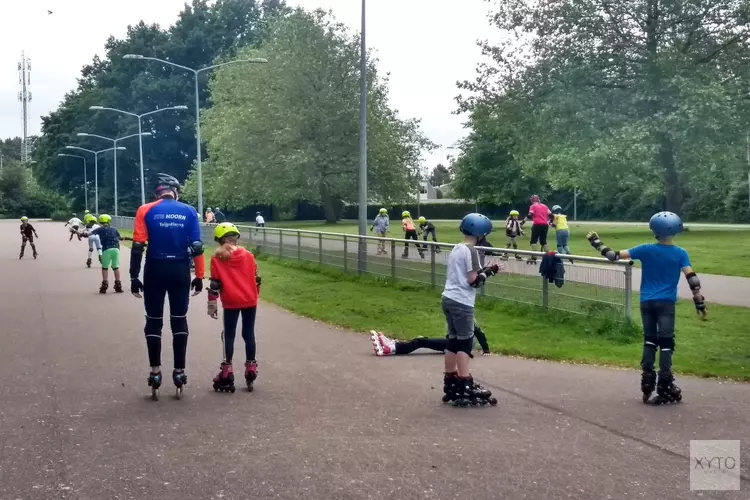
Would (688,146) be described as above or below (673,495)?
above

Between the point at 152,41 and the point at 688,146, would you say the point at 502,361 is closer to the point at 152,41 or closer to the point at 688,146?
the point at 688,146

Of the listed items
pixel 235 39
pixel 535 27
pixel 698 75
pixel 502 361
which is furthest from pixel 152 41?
pixel 502 361

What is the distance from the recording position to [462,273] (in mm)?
7723

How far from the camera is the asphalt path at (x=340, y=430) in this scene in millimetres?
5340

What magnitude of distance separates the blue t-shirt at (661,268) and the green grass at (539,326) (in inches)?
77.7

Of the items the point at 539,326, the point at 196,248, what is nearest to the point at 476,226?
the point at 196,248

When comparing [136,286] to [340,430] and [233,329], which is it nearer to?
[233,329]

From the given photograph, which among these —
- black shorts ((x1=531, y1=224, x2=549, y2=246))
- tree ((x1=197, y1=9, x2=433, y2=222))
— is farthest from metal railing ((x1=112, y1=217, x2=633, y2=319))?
tree ((x1=197, y1=9, x2=433, y2=222))

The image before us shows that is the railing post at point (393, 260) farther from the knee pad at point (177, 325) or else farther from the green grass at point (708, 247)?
the knee pad at point (177, 325)

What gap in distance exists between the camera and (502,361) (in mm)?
10266

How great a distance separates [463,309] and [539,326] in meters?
5.45

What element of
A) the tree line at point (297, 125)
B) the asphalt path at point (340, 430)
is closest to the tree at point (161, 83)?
the tree line at point (297, 125)

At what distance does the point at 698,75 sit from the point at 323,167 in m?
25.1

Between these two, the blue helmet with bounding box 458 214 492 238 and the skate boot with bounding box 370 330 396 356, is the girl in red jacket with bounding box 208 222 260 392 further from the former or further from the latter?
the skate boot with bounding box 370 330 396 356
